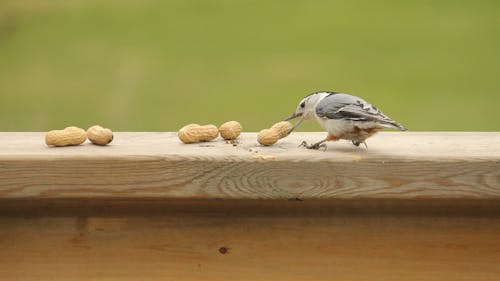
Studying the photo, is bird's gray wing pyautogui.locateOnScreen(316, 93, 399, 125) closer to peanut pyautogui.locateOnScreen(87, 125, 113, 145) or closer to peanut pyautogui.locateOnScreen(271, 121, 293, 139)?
peanut pyautogui.locateOnScreen(271, 121, 293, 139)

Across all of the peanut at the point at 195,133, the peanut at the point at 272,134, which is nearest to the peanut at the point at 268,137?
the peanut at the point at 272,134

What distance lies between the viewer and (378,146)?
1.05 metres

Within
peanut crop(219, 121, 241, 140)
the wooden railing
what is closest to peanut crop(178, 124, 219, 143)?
peanut crop(219, 121, 241, 140)

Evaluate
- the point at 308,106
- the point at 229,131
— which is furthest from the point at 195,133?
the point at 308,106

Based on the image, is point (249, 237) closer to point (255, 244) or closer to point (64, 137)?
point (255, 244)

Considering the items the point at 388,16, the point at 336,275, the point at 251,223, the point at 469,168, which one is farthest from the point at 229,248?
the point at 388,16

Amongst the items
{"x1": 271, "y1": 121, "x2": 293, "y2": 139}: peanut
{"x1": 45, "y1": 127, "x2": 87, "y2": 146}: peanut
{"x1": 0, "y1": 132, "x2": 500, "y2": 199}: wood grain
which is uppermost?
{"x1": 271, "y1": 121, "x2": 293, "y2": 139}: peanut

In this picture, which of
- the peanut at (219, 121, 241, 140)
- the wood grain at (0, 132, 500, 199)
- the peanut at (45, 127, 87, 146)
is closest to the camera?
the wood grain at (0, 132, 500, 199)

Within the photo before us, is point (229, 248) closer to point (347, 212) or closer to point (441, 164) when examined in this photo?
point (347, 212)

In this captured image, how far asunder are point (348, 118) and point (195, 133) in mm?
274

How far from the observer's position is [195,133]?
43.1 inches

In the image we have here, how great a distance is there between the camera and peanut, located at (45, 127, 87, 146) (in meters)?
1.04

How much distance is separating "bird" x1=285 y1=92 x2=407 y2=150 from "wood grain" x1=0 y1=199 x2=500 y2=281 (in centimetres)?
13

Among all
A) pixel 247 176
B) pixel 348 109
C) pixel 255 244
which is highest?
pixel 348 109
